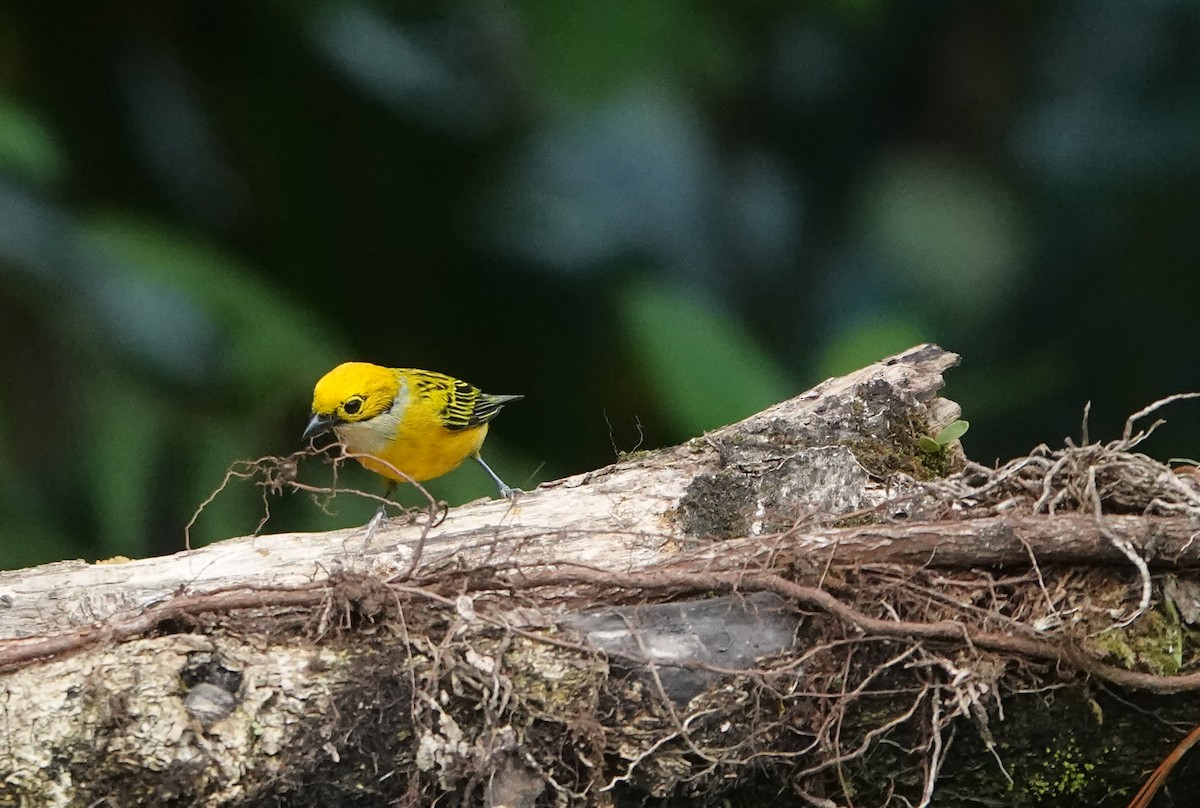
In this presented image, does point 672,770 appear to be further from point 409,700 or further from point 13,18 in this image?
point 13,18

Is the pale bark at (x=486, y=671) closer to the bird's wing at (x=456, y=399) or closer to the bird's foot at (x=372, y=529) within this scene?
the bird's foot at (x=372, y=529)

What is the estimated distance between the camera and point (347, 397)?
152 inches

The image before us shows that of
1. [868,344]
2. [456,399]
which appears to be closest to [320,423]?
[456,399]

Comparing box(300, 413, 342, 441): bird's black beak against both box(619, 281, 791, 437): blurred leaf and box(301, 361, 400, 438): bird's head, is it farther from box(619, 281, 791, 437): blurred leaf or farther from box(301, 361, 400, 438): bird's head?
box(619, 281, 791, 437): blurred leaf

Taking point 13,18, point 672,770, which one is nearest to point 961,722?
point 672,770

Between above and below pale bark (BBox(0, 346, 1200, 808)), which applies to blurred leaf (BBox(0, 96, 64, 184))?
above

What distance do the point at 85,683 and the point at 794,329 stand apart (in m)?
3.39

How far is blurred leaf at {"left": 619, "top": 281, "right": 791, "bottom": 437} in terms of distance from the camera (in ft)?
13.4

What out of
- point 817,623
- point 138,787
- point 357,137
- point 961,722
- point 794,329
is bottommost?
point 138,787

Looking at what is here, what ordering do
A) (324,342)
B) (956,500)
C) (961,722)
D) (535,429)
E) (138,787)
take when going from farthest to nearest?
(535,429) → (324,342) → (956,500) → (961,722) → (138,787)

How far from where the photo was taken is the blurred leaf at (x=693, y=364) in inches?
160

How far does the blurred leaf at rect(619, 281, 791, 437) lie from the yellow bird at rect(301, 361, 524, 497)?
641 mm

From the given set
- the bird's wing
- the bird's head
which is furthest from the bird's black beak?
the bird's wing

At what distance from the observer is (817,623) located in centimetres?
210
